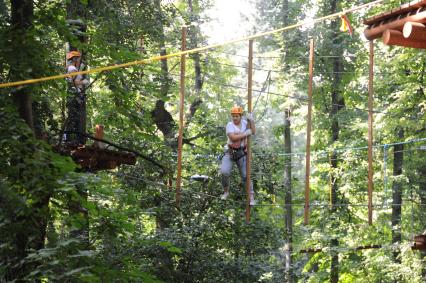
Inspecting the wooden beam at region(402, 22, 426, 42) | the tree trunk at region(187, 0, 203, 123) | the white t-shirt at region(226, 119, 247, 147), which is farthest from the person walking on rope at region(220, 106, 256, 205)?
the tree trunk at region(187, 0, 203, 123)

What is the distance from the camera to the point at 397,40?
813 centimetres

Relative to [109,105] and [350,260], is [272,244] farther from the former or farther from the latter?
[350,260]

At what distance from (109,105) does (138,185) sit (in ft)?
7.64

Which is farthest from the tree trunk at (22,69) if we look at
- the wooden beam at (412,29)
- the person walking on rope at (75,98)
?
the wooden beam at (412,29)

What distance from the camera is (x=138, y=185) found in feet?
45.4

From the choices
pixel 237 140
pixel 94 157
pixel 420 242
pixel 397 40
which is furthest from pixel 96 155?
pixel 420 242

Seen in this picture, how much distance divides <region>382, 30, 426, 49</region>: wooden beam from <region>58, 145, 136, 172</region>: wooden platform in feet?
12.1

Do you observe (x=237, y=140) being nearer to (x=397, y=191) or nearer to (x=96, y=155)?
(x=96, y=155)

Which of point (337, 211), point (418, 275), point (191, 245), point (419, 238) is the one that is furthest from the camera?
point (337, 211)

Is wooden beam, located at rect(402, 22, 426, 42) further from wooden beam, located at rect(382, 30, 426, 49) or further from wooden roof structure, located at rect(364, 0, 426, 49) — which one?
wooden beam, located at rect(382, 30, 426, 49)

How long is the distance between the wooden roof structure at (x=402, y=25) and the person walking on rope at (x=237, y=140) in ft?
7.60

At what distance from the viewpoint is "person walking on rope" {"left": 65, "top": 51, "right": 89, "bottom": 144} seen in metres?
9.22

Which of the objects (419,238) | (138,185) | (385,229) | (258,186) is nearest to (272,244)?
(258,186)

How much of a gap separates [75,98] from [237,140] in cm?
239
